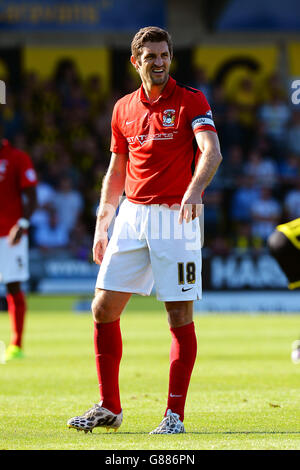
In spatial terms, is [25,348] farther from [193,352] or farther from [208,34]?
[208,34]

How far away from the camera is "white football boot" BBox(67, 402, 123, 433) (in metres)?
5.84

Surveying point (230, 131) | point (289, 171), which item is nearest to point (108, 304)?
point (289, 171)

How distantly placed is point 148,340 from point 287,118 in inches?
432

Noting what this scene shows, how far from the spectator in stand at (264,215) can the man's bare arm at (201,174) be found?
1384 cm

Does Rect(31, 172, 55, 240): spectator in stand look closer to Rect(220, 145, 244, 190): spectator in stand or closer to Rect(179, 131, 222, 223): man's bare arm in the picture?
Rect(220, 145, 244, 190): spectator in stand

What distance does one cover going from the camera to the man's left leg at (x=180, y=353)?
5914 millimetres

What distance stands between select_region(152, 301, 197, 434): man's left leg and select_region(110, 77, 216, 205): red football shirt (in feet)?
2.08

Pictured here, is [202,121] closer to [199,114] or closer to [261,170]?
[199,114]

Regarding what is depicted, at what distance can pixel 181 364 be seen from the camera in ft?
19.6

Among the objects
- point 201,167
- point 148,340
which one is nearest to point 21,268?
point 148,340

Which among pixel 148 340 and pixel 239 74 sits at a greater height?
pixel 239 74

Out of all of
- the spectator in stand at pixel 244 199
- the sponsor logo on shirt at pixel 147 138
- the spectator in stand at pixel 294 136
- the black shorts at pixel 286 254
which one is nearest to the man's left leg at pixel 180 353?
the sponsor logo on shirt at pixel 147 138

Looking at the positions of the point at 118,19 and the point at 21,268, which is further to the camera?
the point at 118,19

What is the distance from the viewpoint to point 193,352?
6.02m
